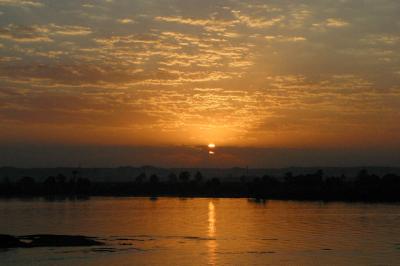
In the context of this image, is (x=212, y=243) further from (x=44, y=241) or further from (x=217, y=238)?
(x=44, y=241)

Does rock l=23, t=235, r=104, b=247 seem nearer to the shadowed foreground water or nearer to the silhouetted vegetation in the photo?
the shadowed foreground water

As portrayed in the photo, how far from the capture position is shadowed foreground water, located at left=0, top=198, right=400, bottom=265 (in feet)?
149

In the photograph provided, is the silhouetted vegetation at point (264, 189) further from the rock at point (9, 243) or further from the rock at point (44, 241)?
the rock at point (9, 243)

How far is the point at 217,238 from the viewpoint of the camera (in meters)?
59.7

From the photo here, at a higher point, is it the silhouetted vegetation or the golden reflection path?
the silhouetted vegetation

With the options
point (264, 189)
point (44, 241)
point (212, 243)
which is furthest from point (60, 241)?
point (264, 189)

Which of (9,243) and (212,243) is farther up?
(9,243)

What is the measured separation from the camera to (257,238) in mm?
60188

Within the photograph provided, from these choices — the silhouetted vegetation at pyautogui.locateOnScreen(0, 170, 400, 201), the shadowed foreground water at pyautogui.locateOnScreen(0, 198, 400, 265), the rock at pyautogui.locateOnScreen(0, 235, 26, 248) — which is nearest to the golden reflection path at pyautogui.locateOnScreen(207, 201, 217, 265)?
the shadowed foreground water at pyautogui.locateOnScreen(0, 198, 400, 265)

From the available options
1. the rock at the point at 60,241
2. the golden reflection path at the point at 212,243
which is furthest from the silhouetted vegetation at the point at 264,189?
the rock at the point at 60,241

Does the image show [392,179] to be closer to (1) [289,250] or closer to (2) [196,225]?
(2) [196,225]

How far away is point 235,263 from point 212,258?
114 inches

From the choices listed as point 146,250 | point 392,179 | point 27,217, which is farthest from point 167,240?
point 392,179

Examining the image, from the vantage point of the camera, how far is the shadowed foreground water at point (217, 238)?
45.5 metres
